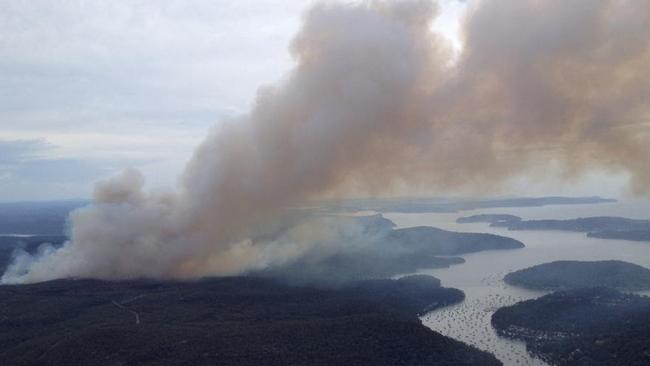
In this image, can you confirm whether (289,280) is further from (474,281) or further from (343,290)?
(474,281)

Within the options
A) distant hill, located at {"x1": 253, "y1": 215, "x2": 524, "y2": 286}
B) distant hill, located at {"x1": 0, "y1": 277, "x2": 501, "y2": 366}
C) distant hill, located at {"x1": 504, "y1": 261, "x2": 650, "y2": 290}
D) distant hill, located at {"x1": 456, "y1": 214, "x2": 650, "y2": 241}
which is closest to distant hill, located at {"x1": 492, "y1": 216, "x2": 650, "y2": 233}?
distant hill, located at {"x1": 456, "y1": 214, "x2": 650, "y2": 241}

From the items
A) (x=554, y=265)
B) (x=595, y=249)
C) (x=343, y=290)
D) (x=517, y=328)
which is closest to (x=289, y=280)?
(x=343, y=290)

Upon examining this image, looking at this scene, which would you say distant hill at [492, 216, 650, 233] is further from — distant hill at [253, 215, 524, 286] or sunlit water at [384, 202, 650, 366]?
distant hill at [253, 215, 524, 286]

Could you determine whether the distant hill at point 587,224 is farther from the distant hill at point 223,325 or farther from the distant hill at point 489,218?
the distant hill at point 223,325

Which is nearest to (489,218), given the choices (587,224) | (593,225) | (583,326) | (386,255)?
(587,224)

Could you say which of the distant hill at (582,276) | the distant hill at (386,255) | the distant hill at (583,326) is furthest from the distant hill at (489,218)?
the distant hill at (583,326)

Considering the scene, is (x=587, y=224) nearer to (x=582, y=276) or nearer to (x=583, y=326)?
(x=582, y=276)

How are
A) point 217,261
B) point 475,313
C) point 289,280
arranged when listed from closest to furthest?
A: 1. point 475,313
2. point 289,280
3. point 217,261
